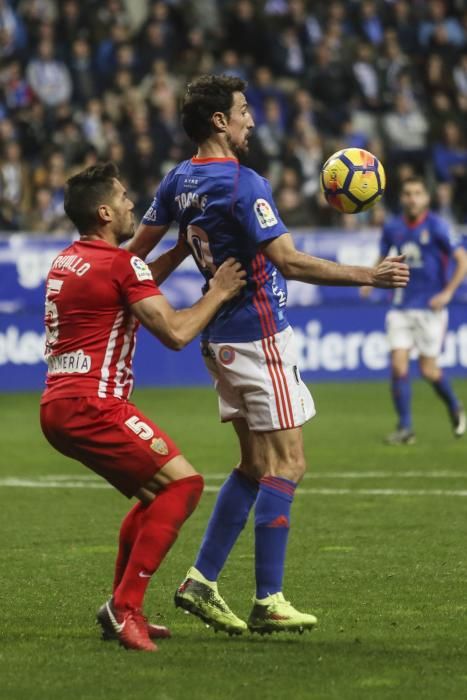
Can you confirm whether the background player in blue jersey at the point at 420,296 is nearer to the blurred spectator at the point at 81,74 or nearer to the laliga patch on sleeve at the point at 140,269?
the laliga patch on sleeve at the point at 140,269

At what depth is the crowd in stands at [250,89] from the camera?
66.4 ft

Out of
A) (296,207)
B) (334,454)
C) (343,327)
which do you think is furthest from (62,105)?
(334,454)

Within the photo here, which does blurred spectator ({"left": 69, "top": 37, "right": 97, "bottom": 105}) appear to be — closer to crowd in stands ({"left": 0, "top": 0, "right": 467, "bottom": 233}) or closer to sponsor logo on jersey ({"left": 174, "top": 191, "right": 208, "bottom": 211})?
crowd in stands ({"left": 0, "top": 0, "right": 467, "bottom": 233})

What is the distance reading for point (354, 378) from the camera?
18859mm

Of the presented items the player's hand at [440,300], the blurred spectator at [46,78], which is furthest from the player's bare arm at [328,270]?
the blurred spectator at [46,78]

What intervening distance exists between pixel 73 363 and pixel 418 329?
809 cm

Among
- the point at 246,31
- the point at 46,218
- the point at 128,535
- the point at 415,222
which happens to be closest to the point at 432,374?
the point at 415,222

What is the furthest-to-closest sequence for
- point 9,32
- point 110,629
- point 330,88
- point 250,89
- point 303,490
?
point 330,88, point 250,89, point 9,32, point 303,490, point 110,629

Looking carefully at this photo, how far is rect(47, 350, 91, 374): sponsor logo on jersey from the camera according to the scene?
5.97 meters

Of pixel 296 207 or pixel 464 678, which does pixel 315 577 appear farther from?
pixel 296 207

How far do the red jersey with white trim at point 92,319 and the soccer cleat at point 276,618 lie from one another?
3.33ft

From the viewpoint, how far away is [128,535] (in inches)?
241

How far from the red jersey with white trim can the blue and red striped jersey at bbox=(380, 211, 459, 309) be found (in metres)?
7.57

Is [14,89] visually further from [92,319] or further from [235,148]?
[92,319]
